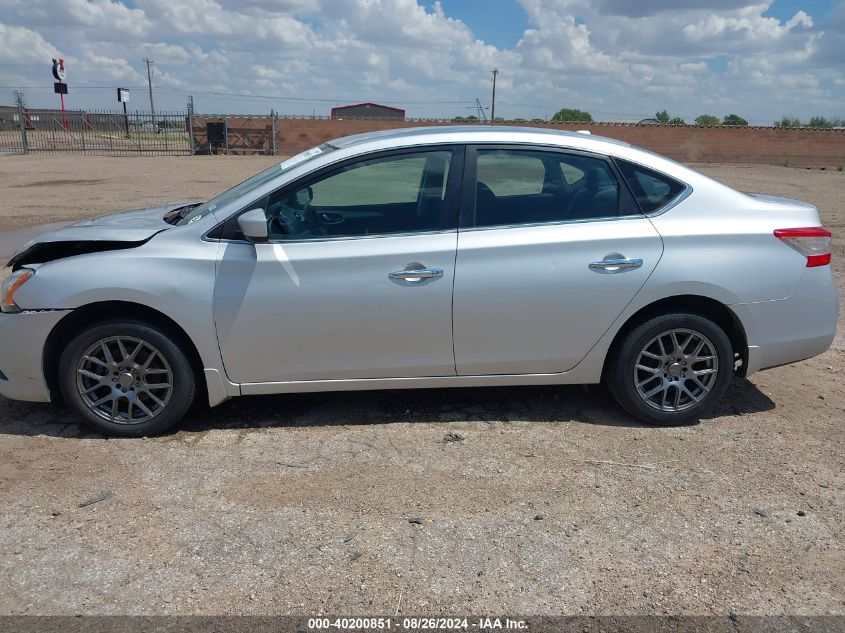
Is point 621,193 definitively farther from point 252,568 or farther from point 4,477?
point 4,477

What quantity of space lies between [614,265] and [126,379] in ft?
9.54

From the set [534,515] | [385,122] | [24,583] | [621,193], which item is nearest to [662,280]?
[621,193]

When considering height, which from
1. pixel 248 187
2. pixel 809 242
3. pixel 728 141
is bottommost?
pixel 809 242

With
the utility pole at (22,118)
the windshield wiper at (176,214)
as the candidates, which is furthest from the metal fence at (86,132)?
the windshield wiper at (176,214)

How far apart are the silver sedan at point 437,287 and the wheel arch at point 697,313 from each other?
1 centimetres

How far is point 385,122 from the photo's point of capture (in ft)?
122

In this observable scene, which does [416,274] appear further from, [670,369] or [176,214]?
[176,214]

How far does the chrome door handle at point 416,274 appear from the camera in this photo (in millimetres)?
4066

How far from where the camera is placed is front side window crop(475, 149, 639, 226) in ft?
14.0

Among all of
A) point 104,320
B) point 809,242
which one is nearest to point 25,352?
point 104,320

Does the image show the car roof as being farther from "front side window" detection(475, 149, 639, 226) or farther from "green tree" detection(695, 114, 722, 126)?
"green tree" detection(695, 114, 722, 126)

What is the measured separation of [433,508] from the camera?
11.5 ft

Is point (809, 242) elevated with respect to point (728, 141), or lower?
lower

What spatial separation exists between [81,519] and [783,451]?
3802 millimetres
